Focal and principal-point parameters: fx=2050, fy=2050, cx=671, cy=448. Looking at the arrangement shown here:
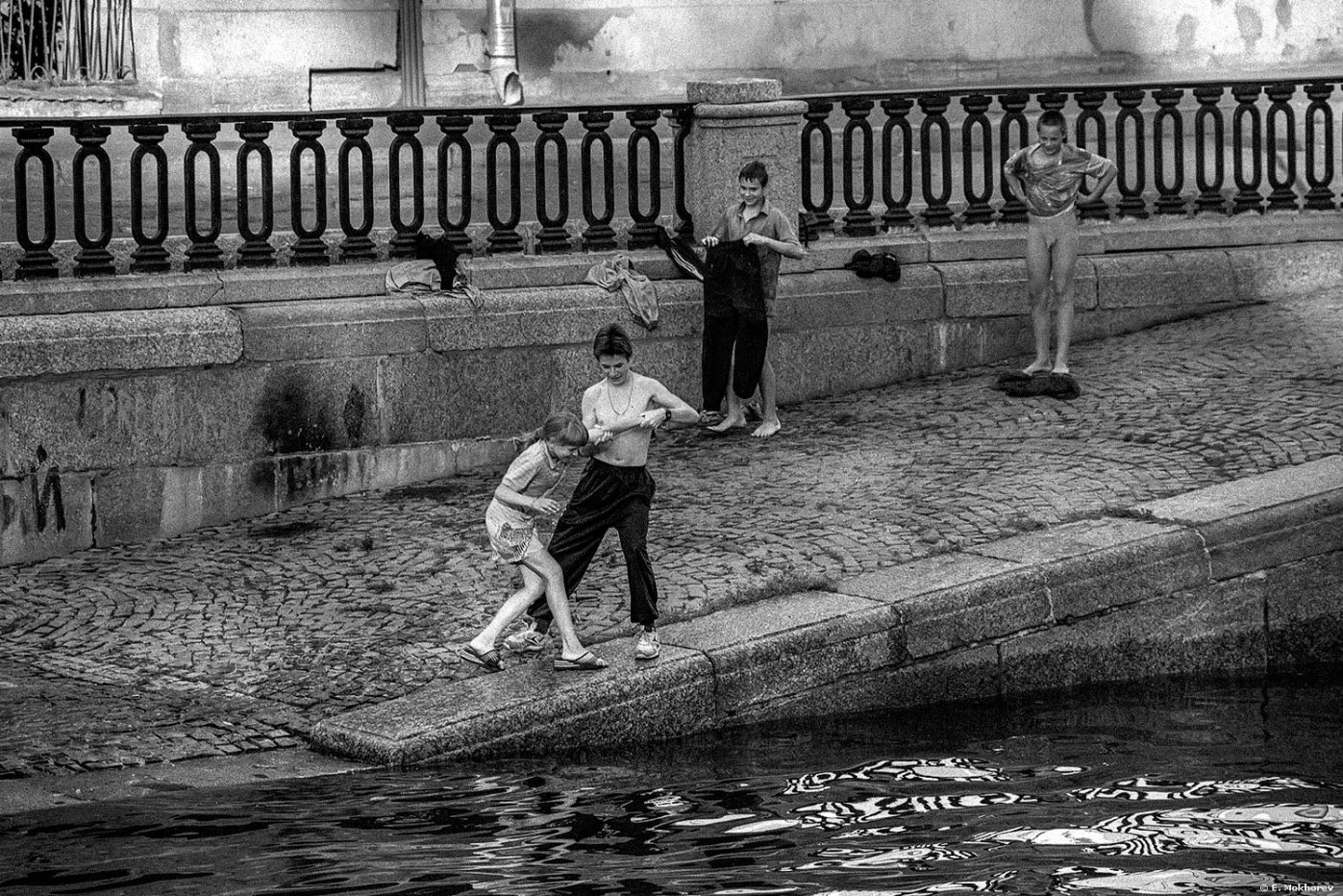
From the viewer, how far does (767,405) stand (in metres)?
12.5

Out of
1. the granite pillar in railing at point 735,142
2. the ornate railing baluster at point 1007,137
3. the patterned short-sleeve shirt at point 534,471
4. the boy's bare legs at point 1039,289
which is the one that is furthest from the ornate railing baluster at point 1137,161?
the patterned short-sleeve shirt at point 534,471

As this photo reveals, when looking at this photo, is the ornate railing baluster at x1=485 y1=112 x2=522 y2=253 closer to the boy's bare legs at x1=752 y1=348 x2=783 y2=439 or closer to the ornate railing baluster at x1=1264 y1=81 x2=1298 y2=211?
the boy's bare legs at x1=752 y1=348 x2=783 y2=439

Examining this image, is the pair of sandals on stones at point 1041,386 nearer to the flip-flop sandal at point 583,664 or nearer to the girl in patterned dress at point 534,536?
the girl in patterned dress at point 534,536

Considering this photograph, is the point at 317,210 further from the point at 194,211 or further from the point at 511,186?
the point at 511,186

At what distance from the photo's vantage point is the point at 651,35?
20484mm

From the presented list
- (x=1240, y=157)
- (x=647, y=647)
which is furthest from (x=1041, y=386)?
(x=647, y=647)

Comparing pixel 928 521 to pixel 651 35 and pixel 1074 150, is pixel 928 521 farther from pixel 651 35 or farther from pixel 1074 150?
pixel 651 35

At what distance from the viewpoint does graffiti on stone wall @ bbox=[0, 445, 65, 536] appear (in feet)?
36.3

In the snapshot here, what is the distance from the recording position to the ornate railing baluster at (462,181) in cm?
1234

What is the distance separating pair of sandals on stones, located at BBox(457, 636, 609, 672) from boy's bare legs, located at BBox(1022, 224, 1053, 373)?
5155 mm

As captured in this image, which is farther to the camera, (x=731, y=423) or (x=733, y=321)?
(x=731, y=423)

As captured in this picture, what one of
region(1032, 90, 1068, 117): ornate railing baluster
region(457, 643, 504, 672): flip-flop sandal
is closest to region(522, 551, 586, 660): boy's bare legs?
region(457, 643, 504, 672): flip-flop sandal

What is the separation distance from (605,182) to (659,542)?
329cm

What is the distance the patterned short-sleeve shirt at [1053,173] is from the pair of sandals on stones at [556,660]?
5282 mm
